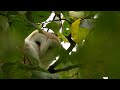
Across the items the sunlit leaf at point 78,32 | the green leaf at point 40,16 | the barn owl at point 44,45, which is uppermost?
the green leaf at point 40,16

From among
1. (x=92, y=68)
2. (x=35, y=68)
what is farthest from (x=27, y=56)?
(x=92, y=68)

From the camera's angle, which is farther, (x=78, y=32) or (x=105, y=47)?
(x=78, y=32)

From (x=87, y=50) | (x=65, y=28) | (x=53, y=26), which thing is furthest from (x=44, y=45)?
(x=87, y=50)

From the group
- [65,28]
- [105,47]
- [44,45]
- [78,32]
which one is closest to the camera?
[105,47]

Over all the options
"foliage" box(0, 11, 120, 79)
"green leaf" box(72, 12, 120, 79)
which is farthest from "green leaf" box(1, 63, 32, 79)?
"green leaf" box(72, 12, 120, 79)

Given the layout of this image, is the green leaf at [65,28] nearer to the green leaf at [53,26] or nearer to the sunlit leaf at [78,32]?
the green leaf at [53,26]

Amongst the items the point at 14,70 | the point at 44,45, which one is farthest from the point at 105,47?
the point at 44,45

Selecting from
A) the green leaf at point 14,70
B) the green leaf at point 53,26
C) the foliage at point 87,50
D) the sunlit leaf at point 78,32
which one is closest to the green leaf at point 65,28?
the green leaf at point 53,26

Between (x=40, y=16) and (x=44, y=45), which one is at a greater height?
(x=40, y=16)

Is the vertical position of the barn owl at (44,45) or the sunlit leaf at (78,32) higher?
the sunlit leaf at (78,32)

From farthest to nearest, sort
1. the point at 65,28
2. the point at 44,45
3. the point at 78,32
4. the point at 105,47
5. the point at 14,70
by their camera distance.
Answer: the point at 65,28 → the point at 44,45 → the point at 78,32 → the point at 14,70 → the point at 105,47

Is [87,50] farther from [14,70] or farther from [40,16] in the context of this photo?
[40,16]
